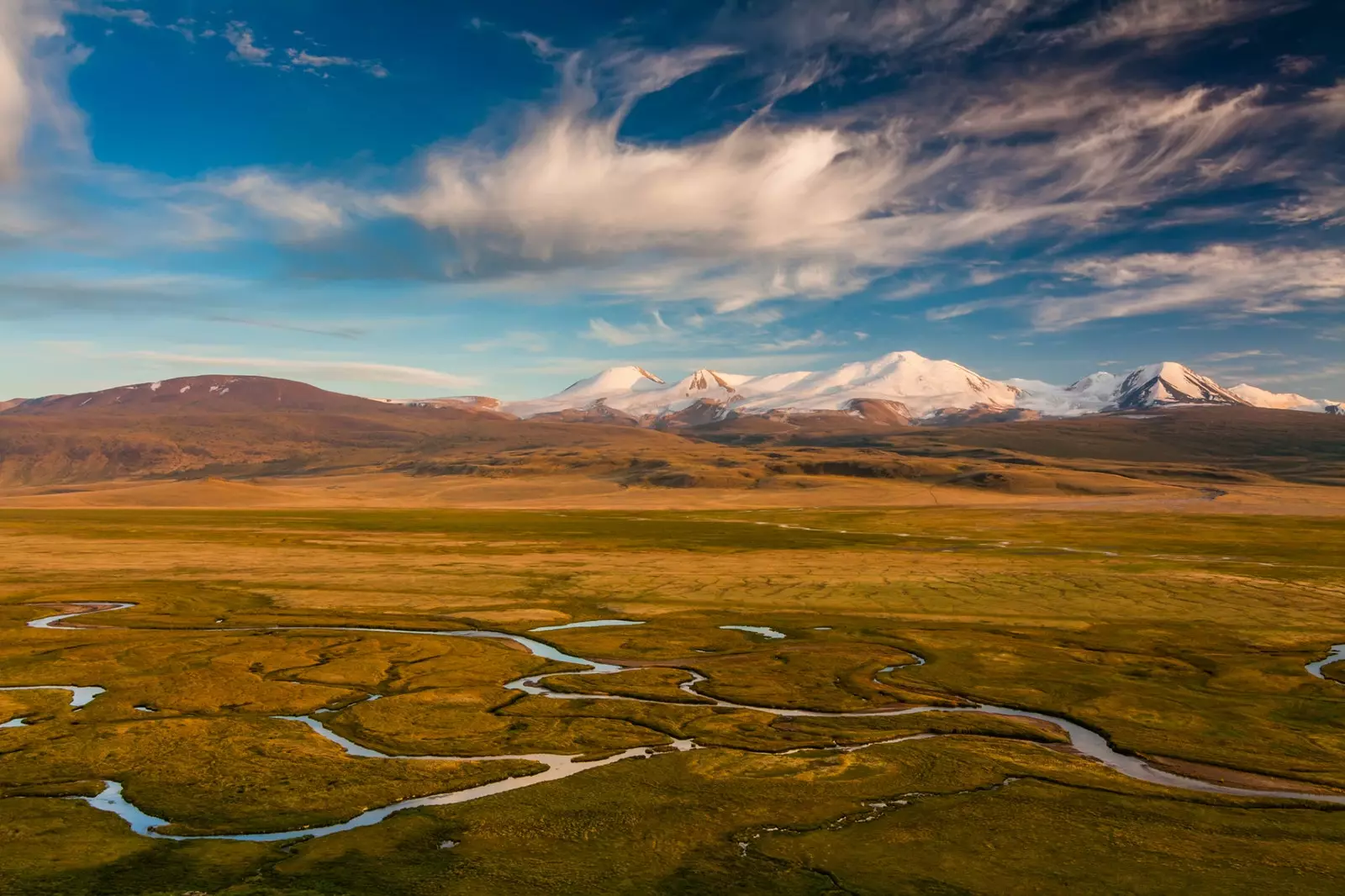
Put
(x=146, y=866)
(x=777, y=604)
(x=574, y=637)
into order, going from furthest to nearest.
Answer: (x=777, y=604), (x=574, y=637), (x=146, y=866)

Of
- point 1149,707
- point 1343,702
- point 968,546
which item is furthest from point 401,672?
point 968,546

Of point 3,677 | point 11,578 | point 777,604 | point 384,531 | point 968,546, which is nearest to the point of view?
point 3,677

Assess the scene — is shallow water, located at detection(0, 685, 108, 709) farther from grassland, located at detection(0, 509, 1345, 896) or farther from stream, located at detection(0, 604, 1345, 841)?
grassland, located at detection(0, 509, 1345, 896)

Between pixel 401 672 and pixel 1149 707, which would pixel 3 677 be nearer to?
pixel 401 672

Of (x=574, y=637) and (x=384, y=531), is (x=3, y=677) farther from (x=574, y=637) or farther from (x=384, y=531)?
(x=384, y=531)

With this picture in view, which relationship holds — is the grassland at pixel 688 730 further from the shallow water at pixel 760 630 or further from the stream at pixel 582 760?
the shallow water at pixel 760 630

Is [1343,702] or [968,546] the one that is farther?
[968,546]

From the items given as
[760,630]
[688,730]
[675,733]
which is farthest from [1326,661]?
[675,733]
